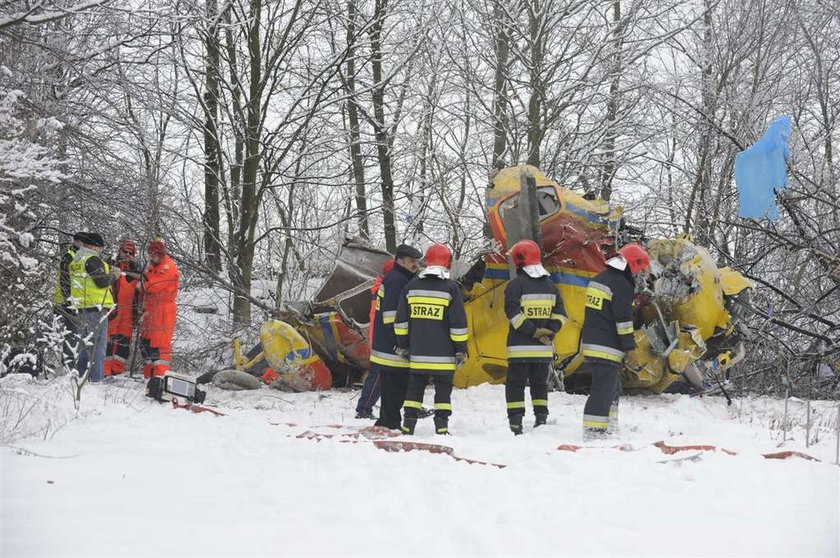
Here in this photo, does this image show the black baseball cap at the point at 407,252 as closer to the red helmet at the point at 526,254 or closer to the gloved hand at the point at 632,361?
the red helmet at the point at 526,254

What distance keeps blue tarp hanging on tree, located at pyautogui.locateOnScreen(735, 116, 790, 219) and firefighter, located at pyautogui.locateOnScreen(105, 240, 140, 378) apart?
270 inches

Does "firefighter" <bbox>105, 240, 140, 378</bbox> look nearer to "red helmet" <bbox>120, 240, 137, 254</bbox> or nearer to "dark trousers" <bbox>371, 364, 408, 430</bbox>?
"red helmet" <bbox>120, 240, 137, 254</bbox>

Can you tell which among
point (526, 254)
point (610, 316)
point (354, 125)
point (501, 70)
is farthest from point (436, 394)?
point (354, 125)

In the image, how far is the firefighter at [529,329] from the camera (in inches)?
292

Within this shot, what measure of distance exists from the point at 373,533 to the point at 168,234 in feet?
32.1

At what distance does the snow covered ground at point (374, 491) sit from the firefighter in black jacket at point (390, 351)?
0.65 metres

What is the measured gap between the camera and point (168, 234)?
12.9 meters

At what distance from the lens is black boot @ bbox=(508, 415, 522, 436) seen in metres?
7.27

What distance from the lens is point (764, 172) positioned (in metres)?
8.93

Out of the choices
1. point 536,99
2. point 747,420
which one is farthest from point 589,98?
point 747,420

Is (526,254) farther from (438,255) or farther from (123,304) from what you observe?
(123,304)

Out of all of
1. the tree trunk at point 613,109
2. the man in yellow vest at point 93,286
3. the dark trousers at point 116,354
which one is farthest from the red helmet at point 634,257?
the tree trunk at point 613,109

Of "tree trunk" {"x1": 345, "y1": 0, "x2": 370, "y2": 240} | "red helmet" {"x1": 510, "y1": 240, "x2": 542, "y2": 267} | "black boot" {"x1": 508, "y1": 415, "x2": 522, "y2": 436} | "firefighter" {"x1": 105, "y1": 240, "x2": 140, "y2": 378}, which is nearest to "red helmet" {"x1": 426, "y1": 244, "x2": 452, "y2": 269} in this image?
"red helmet" {"x1": 510, "y1": 240, "x2": 542, "y2": 267}

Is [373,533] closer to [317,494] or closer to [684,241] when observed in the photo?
[317,494]
